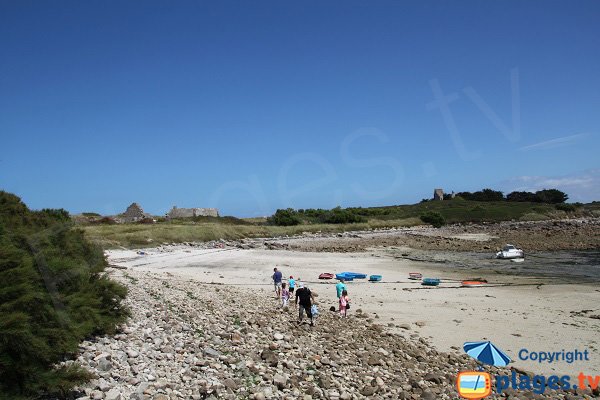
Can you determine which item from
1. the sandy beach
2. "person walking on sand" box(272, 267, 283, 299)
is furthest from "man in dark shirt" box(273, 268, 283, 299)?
the sandy beach

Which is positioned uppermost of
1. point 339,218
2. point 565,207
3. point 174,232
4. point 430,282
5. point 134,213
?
point 134,213

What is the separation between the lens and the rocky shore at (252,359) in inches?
317

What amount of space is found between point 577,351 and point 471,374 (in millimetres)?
5070

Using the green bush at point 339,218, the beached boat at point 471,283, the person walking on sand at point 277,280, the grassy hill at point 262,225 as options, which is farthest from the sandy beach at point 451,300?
the green bush at point 339,218

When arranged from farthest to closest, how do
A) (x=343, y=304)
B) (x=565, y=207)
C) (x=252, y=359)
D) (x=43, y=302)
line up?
(x=565, y=207) → (x=343, y=304) → (x=252, y=359) → (x=43, y=302)

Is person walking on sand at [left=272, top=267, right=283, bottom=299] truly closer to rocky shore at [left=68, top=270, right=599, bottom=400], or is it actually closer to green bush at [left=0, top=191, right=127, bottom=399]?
rocky shore at [left=68, top=270, right=599, bottom=400]

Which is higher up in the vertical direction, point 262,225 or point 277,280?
point 262,225

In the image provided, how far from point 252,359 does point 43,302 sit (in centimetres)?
454

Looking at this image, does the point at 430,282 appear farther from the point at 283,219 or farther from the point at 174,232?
the point at 283,219

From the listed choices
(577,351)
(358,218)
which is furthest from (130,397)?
(358,218)

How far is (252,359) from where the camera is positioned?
9867 millimetres

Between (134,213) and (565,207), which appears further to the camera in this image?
(565,207)

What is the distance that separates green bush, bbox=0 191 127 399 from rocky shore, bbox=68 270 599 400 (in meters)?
0.52

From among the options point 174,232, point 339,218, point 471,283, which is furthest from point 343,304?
point 339,218
